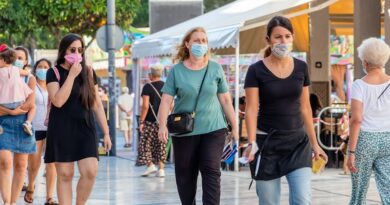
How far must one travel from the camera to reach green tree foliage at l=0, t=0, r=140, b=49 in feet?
94.1

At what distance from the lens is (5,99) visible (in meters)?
10.2

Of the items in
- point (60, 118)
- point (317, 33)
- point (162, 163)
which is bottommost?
point (162, 163)

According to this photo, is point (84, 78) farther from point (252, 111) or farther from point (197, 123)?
point (252, 111)

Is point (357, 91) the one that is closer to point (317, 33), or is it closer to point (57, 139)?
point (57, 139)

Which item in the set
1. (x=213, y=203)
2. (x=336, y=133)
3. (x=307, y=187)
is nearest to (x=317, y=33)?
(x=336, y=133)

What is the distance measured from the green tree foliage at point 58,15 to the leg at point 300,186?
2228cm

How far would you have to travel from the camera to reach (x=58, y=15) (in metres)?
28.7

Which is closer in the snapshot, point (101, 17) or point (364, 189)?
point (364, 189)

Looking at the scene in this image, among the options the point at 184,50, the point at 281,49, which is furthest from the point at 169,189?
the point at 281,49

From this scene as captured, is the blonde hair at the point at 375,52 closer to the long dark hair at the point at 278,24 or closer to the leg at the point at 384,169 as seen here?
the leg at the point at 384,169

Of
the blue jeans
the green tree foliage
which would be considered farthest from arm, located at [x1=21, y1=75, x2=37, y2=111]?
the green tree foliage

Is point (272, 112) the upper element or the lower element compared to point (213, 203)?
upper

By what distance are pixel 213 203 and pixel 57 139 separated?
1428 millimetres

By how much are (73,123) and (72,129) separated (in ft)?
0.17
